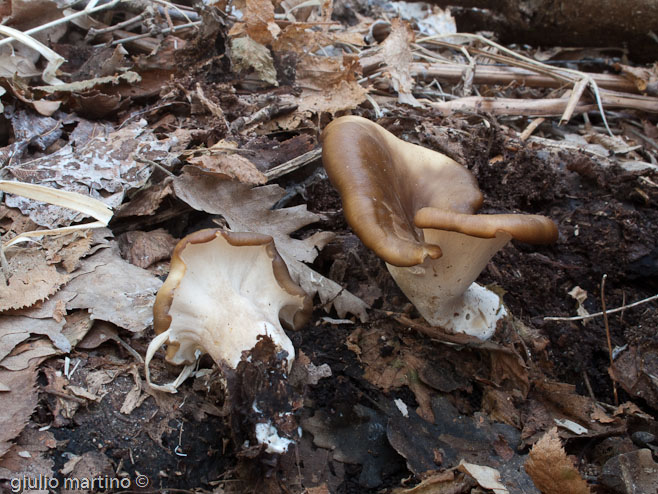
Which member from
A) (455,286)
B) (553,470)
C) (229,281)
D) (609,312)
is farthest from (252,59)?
(553,470)

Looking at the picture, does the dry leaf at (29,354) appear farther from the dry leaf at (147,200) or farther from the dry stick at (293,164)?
the dry stick at (293,164)

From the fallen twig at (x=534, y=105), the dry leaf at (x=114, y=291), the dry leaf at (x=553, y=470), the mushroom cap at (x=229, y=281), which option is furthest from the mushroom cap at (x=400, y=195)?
the fallen twig at (x=534, y=105)

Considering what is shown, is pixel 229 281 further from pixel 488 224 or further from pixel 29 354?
pixel 488 224

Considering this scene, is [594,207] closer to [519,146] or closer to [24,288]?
[519,146]

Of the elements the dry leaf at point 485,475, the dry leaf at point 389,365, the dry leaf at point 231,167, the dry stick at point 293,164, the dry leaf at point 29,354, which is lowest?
the dry leaf at point 389,365

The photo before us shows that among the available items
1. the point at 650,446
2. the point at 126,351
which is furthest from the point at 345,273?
the point at 650,446
